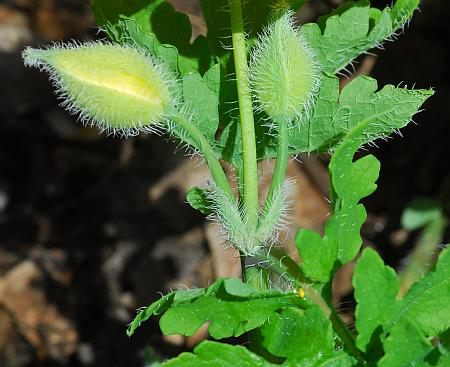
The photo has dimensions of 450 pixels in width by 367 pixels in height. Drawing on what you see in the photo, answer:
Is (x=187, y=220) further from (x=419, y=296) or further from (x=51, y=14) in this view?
(x=419, y=296)

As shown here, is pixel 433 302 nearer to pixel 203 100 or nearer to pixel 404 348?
pixel 404 348

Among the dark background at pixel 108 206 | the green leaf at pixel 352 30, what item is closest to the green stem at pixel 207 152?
the green leaf at pixel 352 30

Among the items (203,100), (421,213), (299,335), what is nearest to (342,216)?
(299,335)

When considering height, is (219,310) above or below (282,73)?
below

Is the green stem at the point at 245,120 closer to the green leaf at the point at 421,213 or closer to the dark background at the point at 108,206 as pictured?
the dark background at the point at 108,206

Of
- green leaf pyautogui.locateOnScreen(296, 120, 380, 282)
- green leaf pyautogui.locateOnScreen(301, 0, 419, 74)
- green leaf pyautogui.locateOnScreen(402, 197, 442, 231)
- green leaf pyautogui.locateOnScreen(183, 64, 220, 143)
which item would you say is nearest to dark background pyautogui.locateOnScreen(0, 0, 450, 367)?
green leaf pyautogui.locateOnScreen(402, 197, 442, 231)

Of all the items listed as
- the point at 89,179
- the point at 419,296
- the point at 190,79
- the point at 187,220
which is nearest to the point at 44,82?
the point at 89,179
